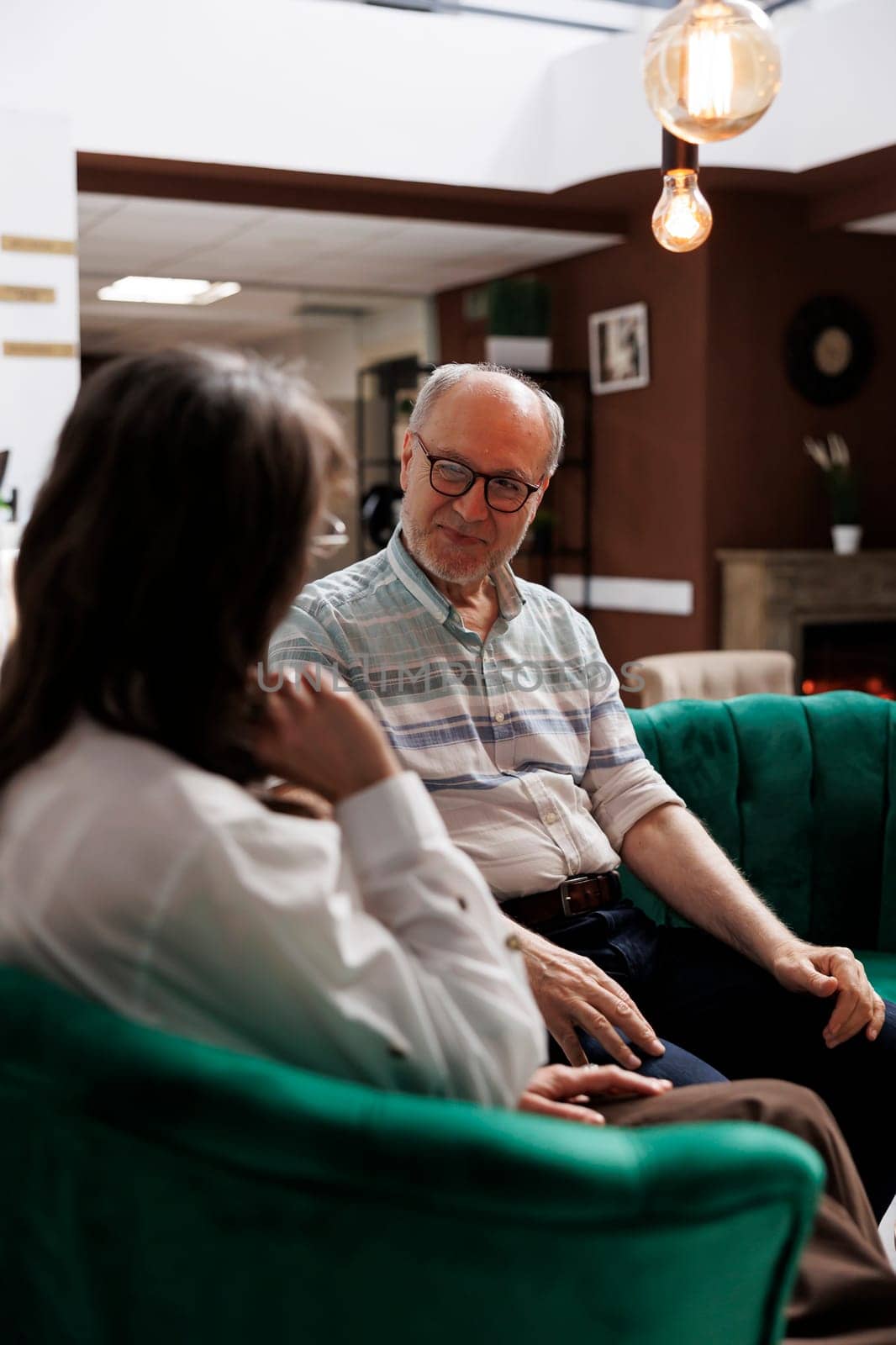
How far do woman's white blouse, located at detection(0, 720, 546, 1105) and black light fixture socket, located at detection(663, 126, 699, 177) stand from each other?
2032 mm

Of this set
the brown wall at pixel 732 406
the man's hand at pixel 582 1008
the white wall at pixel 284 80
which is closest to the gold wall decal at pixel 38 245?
the white wall at pixel 284 80

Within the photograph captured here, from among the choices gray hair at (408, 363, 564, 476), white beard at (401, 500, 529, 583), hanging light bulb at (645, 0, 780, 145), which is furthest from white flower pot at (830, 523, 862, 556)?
white beard at (401, 500, 529, 583)

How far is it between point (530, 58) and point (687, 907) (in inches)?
191

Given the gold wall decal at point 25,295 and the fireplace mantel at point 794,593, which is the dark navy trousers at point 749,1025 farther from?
the fireplace mantel at point 794,593

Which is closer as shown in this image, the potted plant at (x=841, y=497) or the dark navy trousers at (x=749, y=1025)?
the dark navy trousers at (x=749, y=1025)

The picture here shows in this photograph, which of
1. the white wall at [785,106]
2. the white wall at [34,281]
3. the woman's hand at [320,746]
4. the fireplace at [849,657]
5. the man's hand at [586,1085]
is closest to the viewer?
the woman's hand at [320,746]

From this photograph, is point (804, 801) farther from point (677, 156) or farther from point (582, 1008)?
point (677, 156)

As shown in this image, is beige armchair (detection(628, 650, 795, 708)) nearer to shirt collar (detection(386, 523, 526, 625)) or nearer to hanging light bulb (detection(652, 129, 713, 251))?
hanging light bulb (detection(652, 129, 713, 251))

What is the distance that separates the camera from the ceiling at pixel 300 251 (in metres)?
6.09

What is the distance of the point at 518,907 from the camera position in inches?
73.0

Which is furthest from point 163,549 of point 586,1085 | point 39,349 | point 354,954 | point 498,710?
point 39,349

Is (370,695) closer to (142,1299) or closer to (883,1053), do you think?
(883,1053)

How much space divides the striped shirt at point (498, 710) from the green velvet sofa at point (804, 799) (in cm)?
45

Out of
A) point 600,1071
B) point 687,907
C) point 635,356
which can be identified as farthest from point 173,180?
point 600,1071
